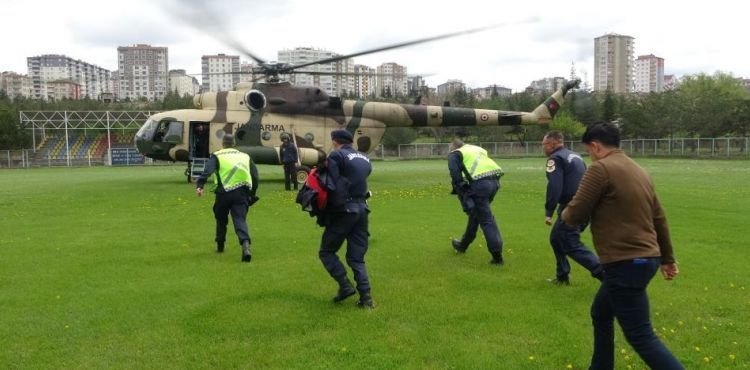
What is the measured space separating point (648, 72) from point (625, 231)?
208 meters

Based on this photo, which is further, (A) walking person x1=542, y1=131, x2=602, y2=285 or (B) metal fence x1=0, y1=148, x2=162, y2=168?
(B) metal fence x1=0, y1=148, x2=162, y2=168

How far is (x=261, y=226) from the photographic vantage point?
12.0 meters


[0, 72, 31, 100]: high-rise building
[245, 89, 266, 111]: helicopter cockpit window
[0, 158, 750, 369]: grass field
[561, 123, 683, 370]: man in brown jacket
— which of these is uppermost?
[0, 72, 31, 100]: high-rise building

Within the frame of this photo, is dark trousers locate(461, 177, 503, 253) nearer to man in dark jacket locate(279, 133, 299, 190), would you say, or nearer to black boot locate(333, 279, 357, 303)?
black boot locate(333, 279, 357, 303)

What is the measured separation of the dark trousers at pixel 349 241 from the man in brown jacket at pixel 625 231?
8.94ft

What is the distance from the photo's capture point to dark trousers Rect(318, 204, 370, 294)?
646cm

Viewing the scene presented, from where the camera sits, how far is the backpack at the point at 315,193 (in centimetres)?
623

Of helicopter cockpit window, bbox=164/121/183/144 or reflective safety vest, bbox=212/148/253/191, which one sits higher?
helicopter cockpit window, bbox=164/121/183/144

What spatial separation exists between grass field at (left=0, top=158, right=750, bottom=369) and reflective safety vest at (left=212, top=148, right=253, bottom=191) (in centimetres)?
108

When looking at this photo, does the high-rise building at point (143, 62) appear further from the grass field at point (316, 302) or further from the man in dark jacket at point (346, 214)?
the man in dark jacket at point (346, 214)

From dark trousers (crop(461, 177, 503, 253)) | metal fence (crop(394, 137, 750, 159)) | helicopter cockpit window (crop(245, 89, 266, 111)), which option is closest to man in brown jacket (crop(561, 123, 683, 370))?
dark trousers (crop(461, 177, 503, 253))

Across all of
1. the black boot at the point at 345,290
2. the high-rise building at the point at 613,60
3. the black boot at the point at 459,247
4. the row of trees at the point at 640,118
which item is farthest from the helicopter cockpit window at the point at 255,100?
the high-rise building at the point at 613,60

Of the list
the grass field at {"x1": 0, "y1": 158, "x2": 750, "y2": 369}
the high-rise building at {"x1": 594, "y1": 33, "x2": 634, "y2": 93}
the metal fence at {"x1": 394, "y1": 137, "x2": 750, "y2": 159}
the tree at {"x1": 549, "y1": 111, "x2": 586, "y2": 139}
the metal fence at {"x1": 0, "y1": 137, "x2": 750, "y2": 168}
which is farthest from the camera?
the high-rise building at {"x1": 594, "y1": 33, "x2": 634, "y2": 93}

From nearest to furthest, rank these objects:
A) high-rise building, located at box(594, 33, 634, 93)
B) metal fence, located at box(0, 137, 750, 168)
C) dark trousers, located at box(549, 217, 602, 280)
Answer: dark trousers, located at box(549, 217, 602, 280), metal fence, located at box(0, 137, 750, 168), high-rise building, located at box(594, 33, 634, 93)
